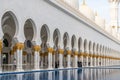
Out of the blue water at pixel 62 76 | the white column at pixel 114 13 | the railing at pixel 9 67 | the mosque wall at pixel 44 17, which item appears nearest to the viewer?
the blue water at pixel 62 76

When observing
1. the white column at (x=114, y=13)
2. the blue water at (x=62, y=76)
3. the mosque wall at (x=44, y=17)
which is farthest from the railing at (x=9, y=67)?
the white column at (x=114, y=13)

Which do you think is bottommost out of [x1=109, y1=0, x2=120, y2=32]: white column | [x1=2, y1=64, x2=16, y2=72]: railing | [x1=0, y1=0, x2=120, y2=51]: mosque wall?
[x1=2, y1=64, x2=16, y2=72]: railing

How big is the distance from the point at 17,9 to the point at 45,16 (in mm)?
3550

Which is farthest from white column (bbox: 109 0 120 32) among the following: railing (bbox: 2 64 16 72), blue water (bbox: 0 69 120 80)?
blue water (bbox: 0 69 120 80)

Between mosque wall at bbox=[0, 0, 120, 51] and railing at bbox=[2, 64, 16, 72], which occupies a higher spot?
mosque wall at bbox=[0, 0, 120, 51]

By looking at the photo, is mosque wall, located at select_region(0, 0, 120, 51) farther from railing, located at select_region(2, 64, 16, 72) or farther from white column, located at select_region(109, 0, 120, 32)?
white column, located at select_region(109, 0, 120, 32)

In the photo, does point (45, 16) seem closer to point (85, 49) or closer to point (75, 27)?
point (75, 27)

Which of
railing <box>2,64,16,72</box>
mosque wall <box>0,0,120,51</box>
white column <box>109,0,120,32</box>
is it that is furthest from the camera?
white column <box>109,0,120,32</box>

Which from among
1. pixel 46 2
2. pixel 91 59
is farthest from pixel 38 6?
pixel 91 59

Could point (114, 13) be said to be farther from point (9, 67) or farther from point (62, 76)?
point (62, 76)

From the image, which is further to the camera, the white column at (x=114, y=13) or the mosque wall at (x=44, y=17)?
the white column at (x=114, y=13)

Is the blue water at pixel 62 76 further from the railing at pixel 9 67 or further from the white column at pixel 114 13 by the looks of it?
the white column at pixel 114 13

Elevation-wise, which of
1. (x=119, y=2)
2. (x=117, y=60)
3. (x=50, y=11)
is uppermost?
(x=119, y=2)

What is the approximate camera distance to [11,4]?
537 inches
